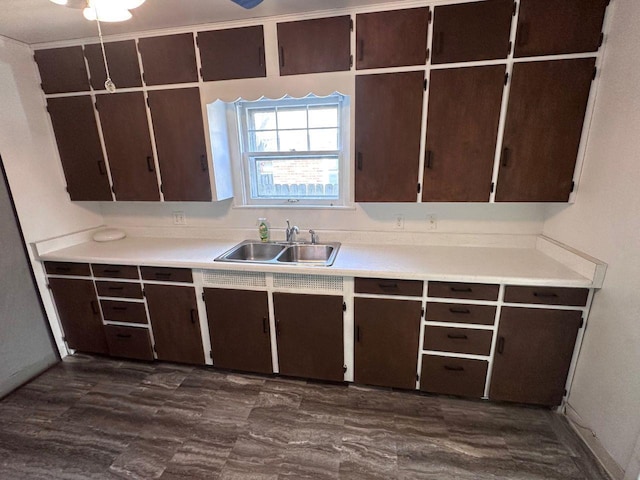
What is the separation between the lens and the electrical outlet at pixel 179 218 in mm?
2676

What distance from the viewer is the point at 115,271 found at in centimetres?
223

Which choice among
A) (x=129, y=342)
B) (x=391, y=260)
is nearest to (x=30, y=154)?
(x=129, y=342)

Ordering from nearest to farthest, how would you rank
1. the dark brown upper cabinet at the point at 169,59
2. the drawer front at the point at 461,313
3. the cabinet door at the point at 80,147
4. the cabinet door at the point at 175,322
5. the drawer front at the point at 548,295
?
the drawer front at the point at 548,295, the drawer front at the point at 461,313, the dark brown upper cabinet at the point at 169,59, the cabinet door at the point at 175,322, the cabinet door at the point at 80,147

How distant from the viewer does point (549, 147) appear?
1771 millimetres

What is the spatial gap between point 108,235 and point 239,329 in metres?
1.52

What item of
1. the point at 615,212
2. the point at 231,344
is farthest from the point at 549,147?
the point at 231,344

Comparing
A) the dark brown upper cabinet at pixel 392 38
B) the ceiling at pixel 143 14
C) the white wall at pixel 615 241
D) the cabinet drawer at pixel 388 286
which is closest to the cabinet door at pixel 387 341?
the cabinet drawer at pixel 388 286

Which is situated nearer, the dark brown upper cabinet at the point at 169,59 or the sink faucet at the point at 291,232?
the dark brown upper cabinet at the point at 169,59

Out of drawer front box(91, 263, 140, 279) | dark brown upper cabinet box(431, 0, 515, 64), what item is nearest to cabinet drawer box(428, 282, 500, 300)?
dark brown upper cabinet box(431, 0, 515, 64)

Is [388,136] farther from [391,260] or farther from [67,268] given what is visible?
[67,268]

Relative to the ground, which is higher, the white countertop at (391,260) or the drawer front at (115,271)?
the white countertop at (391,260)

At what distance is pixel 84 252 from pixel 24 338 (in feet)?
2.49

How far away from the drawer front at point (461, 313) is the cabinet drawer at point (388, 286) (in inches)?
5.2

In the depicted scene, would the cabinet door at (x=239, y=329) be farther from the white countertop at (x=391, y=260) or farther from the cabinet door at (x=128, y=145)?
the cabinet door at (x=128, y=145)
